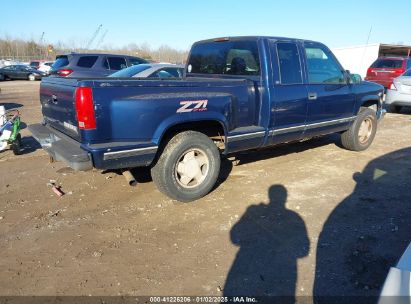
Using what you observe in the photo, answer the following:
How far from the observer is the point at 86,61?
12.4m

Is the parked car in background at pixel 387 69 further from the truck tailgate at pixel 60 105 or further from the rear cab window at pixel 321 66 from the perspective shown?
the truck tailgate at pixel 60 105

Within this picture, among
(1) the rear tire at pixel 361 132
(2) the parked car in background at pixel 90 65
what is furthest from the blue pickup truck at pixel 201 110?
(2) the parked car in background at pixel 90 65

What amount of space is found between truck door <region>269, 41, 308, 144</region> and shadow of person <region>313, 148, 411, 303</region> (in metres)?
1.22

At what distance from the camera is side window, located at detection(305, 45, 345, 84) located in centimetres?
550

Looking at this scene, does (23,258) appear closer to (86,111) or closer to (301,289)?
(86,111)

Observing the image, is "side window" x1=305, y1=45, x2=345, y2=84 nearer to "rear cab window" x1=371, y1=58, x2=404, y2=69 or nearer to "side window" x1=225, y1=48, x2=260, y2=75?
"side window" x1=225, y1=48, x2=260, y2=75

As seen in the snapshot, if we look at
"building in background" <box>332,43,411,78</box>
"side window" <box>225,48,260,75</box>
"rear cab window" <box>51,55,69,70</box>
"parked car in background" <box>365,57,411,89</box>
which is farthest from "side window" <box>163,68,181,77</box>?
"building in background" <box>332,43,411,78</box>

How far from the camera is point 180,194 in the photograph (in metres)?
4.30

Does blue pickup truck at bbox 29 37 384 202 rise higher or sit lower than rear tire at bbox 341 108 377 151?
higher

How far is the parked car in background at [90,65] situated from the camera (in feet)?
40.0

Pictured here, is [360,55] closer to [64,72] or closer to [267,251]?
[64,72]

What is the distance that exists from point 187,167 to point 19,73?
30694 mm

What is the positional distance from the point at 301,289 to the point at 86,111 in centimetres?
248

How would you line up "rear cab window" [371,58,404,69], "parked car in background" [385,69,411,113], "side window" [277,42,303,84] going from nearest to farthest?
"side window" [277,42,303,84] → "parked car in background" [385,69,411,113] → "rear cab window" [371,58,404,69]
